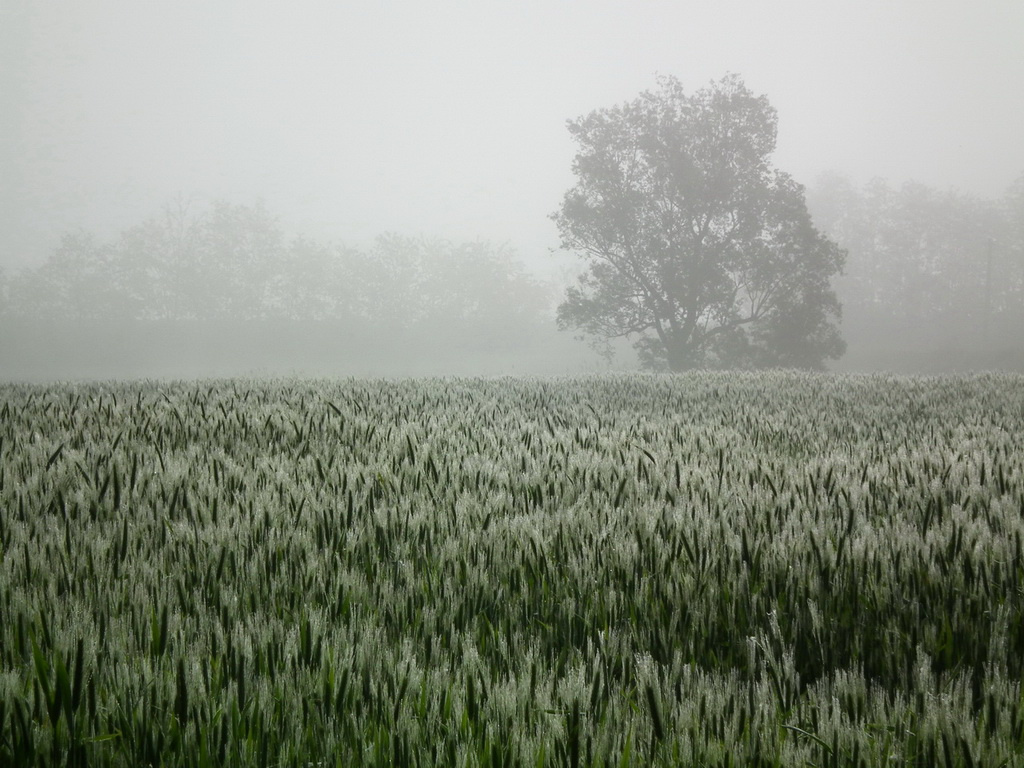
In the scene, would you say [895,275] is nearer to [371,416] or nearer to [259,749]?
[371,416]

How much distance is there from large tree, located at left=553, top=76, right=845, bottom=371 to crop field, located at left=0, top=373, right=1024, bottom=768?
25.5 m

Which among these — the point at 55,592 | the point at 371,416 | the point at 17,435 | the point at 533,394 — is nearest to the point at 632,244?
the point at 533,394

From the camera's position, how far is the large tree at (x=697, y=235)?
29.7m

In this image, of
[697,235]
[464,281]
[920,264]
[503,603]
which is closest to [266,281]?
[464,281]

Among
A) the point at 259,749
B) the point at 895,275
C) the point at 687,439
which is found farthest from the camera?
the point at 895,275

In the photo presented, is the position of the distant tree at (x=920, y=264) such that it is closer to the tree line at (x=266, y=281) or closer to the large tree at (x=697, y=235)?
the tree line at (x=266, y=281)

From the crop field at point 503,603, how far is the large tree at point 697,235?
25.5m

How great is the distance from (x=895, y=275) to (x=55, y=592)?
247 ft

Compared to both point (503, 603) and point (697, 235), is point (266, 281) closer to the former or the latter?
point (697, 235)

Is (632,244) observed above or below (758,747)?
above

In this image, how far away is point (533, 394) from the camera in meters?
10.0

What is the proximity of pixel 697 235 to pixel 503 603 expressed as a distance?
3050 centimetres

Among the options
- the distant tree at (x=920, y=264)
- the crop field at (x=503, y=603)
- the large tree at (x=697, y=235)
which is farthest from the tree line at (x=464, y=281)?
the crop field at (x=503, y=603)

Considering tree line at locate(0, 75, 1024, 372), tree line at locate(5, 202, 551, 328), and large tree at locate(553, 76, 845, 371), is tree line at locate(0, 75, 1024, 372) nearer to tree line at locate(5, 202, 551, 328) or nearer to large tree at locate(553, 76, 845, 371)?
tree line at locate(5, 202, 551, 328)
